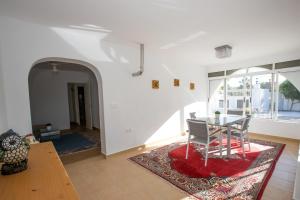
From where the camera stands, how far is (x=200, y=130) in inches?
116

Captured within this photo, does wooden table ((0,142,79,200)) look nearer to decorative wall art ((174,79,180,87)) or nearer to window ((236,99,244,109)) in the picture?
decorative wall art ((174,79,180,87))

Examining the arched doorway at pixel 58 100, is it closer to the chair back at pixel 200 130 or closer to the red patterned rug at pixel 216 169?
the red patterned rug at pixel 216 169

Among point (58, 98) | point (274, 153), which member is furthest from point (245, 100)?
point (58, 98)

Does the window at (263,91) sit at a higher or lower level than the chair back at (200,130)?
higher

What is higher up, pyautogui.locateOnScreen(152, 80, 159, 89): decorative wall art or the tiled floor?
pyautogui.locateOnScreen(152, 80, 159, 89): decorative wall art

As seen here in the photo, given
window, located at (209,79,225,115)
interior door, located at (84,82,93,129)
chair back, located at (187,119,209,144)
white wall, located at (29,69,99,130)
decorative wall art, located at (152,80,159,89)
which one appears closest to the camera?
chair back, located at (187,119,209,144)

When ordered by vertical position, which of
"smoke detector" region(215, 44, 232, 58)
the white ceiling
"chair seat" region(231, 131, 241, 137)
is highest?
the white ceiling

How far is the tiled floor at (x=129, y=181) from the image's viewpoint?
83.7 inches

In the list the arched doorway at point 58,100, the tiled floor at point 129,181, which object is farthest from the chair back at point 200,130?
the arched doorway at point 58,100

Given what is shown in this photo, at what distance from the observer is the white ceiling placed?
1.93 metres

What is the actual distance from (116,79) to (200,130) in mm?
2030

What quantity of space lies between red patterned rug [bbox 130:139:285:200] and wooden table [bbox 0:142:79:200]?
1.70 meters

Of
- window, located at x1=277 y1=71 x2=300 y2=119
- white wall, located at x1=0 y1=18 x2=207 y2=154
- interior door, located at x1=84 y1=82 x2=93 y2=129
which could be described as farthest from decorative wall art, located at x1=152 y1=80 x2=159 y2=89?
window, located at x1=277 y1=71 x2=300 y2=119

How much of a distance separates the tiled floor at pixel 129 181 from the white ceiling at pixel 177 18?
7.96ft
